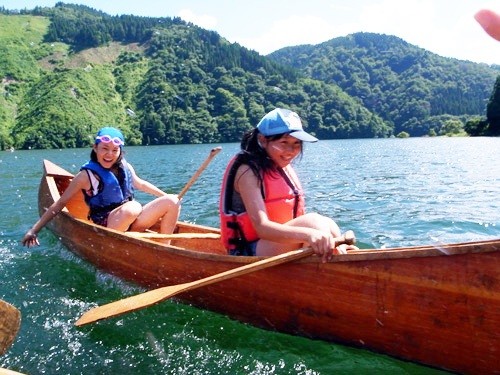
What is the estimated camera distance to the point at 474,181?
1878 cm

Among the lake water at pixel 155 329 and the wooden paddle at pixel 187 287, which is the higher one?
the wooden paddle at pixel 187 287

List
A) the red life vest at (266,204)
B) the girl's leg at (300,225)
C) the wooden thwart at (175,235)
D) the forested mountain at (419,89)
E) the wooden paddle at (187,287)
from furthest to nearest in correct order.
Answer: the forested mountain at (419,89) → the wooden thwart at (175,235) → the red life vest at (266,204) → the girl's leg at (300,225) → the wooden paddle at (187,287)

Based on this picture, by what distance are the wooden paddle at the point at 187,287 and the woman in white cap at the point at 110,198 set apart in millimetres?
2241

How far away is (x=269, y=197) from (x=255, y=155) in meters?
0.39

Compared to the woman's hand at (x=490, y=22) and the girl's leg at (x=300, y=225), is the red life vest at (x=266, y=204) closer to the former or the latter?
the girl's leg at (x=300, y=225)

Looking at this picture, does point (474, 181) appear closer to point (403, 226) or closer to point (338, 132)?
point (403, 226)

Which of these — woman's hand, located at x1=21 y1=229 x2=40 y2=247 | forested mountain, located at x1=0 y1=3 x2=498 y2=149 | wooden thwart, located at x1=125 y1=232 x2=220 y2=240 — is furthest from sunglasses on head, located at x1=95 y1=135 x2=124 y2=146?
forested mountain, located at x1=0 y1=3 x2=498 y2=149

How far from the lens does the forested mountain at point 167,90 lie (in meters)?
97.0

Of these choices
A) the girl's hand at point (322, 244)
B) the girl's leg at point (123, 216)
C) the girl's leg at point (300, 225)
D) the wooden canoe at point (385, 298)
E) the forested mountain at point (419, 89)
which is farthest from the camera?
the forested mountain at point (419, 89)

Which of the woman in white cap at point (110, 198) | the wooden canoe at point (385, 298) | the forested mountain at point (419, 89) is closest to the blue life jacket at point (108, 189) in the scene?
the woman in white cap at point (110, 198)

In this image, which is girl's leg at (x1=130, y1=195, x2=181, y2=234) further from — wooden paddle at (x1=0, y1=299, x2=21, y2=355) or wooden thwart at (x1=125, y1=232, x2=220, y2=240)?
wooden paddle at (x1=0, y1=299, x2=21, y2=355)

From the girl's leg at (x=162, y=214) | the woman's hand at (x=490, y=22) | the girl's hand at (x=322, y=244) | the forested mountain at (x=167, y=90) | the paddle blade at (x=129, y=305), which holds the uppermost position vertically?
the forested mountain at (x=167, y=90)

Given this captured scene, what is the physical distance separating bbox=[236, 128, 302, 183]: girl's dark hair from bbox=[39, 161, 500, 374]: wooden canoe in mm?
774

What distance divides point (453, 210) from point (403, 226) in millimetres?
2283
